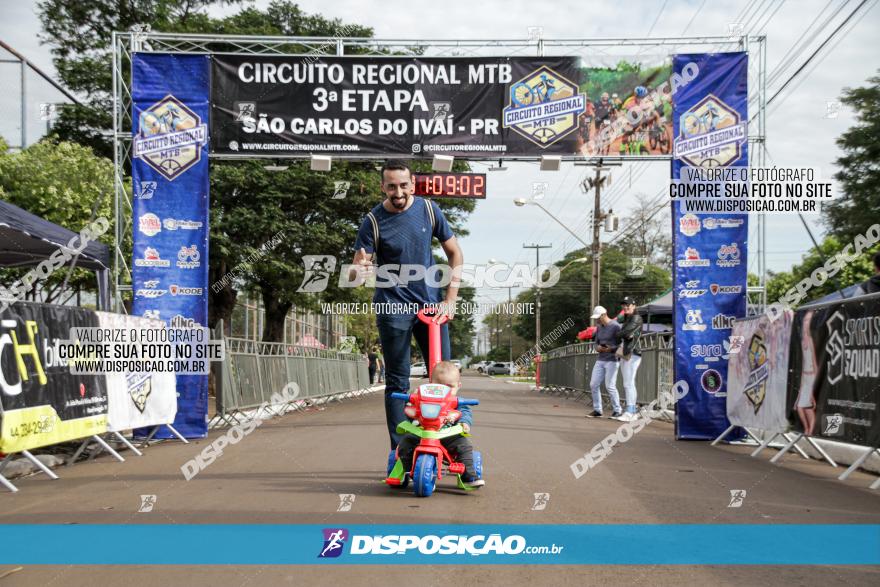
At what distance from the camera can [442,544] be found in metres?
4.72

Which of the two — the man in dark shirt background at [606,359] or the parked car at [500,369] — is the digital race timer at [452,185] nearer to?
the man in dark shirt background at [606,359]

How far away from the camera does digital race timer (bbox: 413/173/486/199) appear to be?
45.6 ft

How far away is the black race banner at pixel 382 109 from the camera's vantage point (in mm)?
13227

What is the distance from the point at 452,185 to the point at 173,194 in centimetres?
435

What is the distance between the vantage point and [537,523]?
530cm

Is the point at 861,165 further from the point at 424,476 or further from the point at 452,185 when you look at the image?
the point at 424,476

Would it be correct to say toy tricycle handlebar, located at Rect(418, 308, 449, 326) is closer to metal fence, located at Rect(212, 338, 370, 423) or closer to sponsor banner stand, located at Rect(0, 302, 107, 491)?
sponsor banner stand, located at Rect(0, 302, 107, 491)

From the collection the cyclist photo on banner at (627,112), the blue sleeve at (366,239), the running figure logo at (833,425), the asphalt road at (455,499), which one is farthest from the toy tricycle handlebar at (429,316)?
the cyclist photo on banner at (627,112)

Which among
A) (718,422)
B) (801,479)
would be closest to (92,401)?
(801,479)

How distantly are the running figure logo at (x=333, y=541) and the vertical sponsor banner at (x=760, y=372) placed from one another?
5.65 meters

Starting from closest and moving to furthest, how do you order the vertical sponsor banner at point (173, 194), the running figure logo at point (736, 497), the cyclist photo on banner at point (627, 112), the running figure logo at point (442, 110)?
the running figure logo at point (736, 497)
the vertical sponsor banner at point (173, 194)
the cyclist photo on banner at point (627, 112)
the running figure logo at point (442, 110)

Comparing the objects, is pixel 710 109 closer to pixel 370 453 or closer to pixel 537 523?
pixel 370 453

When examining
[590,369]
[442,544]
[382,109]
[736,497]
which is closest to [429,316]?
[442,544]

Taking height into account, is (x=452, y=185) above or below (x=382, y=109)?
below
